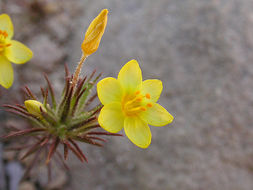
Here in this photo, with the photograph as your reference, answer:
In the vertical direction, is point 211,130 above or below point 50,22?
below

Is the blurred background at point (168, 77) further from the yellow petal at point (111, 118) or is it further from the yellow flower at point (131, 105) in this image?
the yellow petal at point (111, 118)

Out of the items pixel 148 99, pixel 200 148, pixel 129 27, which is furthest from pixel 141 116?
pixel 129 27

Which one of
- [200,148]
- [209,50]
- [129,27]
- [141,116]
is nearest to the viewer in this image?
[141,116]

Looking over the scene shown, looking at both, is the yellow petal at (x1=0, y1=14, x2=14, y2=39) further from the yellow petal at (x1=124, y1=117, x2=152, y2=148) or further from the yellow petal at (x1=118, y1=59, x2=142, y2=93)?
the yellow petal at (x1=124, y1=117, x2=152, y2=148)

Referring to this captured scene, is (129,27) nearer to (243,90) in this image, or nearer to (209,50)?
(209,50)

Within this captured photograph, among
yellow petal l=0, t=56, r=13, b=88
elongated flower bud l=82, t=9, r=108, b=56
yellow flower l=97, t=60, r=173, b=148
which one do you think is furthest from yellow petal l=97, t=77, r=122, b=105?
yellow petal l=0, t=56, r=13, b=88

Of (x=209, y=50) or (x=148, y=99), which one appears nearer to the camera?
(x=148, y=99)
